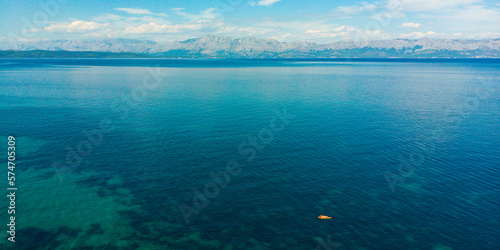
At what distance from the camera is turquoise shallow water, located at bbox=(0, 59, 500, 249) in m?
39.0

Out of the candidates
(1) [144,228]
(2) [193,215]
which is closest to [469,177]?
(2) [193,215]

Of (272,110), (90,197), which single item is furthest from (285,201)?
(272,110)

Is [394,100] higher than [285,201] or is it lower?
higher

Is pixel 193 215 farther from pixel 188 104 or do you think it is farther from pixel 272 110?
pixel 188 104

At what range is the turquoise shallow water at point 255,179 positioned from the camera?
39031 millimetres

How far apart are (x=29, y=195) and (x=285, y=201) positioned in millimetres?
45832

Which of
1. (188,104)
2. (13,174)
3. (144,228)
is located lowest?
(144,228)

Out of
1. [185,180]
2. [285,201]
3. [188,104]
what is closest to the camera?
[285,201]

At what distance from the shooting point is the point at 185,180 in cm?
5422

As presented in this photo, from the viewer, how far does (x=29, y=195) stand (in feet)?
160

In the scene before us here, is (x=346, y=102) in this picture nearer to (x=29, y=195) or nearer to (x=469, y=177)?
(x=469, y=177)

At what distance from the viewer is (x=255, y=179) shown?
55250mm

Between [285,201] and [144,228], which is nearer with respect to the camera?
[144,228]

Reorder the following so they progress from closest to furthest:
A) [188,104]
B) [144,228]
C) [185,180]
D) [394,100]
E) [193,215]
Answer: [144,228], [193,215], [185,180], [188,104], [394,100]
